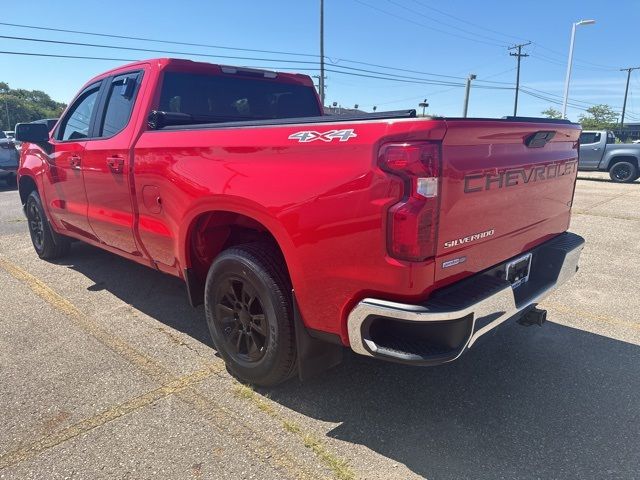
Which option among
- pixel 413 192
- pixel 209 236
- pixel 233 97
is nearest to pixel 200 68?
pixel 233 97

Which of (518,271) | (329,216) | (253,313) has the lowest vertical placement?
(253,313)

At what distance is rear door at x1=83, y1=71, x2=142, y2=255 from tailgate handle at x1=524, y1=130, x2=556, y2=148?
2.70 metres

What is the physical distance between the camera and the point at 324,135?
2.26 m

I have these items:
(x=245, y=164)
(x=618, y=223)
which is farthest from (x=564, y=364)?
(x=618, y=223)

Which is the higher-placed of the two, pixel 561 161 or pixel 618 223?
pixel 561 161

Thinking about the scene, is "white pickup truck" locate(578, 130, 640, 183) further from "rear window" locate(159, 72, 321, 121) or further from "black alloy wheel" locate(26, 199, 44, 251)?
"black alloy wheel" locate(26, 199, 44, 251)

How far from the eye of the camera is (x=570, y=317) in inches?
162

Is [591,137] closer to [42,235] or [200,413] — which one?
[42,235]

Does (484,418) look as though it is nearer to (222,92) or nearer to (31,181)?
(222,92)

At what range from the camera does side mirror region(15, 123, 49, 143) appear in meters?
4.77

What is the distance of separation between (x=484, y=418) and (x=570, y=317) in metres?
1.90

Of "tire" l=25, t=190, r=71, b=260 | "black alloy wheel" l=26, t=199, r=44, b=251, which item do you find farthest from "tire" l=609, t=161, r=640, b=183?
"black alloy wheel" l=26, t=199, r=44, b=251

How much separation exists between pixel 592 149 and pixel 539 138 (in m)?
17.5

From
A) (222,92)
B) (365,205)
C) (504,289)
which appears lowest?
(504,289)
